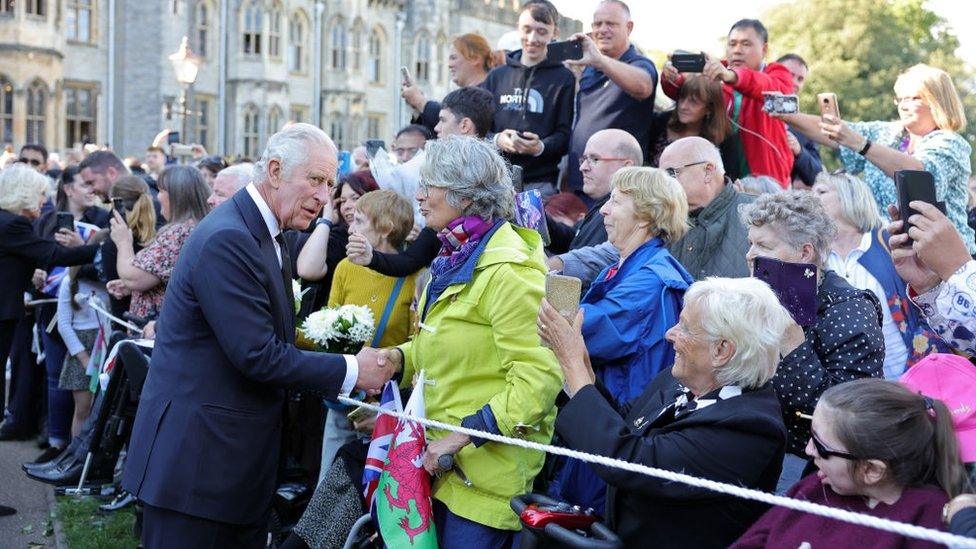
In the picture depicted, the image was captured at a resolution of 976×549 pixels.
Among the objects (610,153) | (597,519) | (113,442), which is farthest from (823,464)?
(113,442)

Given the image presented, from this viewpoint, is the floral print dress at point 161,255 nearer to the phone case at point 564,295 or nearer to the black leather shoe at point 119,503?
the black leather shoe at point 119,503

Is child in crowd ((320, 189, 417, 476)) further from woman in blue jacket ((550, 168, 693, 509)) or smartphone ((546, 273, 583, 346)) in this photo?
smartphone ((546, 273, 583, 346))

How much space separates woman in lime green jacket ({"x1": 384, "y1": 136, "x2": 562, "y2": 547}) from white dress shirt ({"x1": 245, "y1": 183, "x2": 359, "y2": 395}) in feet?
1.09

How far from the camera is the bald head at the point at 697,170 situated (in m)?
5.59

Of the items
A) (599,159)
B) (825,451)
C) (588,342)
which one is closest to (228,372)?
(588,342)

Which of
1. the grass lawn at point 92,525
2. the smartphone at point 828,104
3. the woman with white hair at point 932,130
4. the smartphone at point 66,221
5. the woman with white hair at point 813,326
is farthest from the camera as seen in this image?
the smartphone at point 66,221

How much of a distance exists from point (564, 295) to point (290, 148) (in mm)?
1258

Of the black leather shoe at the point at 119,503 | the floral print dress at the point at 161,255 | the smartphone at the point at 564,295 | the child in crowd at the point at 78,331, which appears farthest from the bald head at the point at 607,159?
the child in crowd at the point at 78,331

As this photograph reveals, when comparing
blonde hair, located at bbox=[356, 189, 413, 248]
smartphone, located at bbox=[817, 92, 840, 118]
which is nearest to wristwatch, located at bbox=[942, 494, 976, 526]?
smartphone, located at bbox=[817, 92, 840, 118]

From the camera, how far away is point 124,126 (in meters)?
40.2

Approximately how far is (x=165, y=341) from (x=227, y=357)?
0.31 m

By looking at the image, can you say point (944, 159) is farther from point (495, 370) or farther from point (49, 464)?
point (49, 464)

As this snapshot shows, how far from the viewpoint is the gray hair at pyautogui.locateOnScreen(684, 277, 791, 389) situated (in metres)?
3.53

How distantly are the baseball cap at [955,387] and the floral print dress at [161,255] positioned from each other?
5.00m
